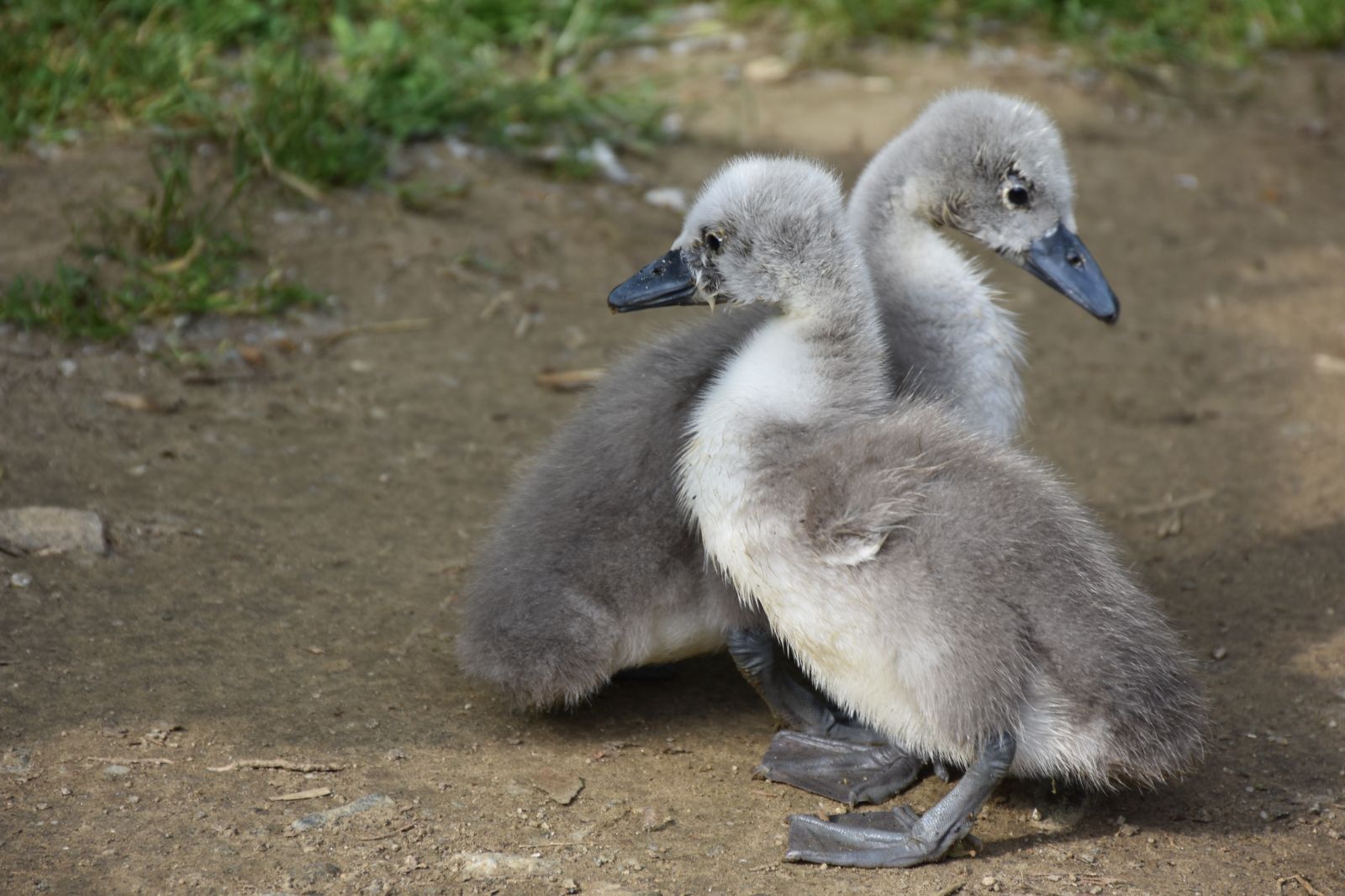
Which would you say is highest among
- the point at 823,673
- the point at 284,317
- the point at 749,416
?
the point at 749,416

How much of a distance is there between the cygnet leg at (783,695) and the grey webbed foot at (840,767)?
83 millimetres

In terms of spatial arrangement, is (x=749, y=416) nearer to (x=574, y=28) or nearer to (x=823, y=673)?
(x=823, y=673)

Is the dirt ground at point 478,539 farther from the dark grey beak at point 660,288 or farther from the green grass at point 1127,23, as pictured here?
the dark grey beak at point 660,288

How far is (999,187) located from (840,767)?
1.72 m

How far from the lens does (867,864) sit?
2984 mm

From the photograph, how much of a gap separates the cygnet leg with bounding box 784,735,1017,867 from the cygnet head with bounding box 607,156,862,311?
3.79 ft

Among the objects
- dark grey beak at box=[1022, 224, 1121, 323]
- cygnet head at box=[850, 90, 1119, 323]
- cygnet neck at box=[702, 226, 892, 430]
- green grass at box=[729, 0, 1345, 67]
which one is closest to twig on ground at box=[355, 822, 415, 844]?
cygnet neck at box=[702, 226, 892, 430]

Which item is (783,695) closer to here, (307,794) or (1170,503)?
(307,794)

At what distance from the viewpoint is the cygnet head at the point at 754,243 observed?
3326 millimetres

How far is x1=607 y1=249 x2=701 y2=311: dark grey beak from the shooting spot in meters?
3.44

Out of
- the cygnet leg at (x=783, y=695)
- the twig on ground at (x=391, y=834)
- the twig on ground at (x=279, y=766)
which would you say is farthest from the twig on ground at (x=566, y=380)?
the twig on ground at (x=391, y=834)

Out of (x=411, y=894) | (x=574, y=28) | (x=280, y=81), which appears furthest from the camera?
(x=574, y=28)

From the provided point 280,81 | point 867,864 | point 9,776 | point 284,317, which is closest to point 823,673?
point 867,864

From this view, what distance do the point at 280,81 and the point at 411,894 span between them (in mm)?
4026
